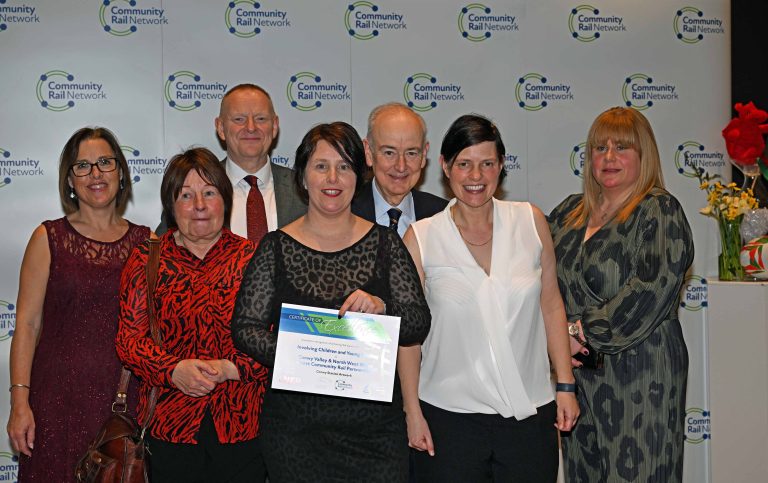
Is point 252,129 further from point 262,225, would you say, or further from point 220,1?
point 220,1

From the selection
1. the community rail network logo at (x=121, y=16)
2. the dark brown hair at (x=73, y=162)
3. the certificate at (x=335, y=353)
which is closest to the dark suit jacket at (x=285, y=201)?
the dark brown hair at (x=73, y=162)

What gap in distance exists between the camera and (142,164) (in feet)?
17.4

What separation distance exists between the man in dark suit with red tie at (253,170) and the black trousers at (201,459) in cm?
129

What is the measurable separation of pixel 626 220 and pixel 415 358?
4.10ft

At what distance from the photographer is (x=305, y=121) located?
18.0ft

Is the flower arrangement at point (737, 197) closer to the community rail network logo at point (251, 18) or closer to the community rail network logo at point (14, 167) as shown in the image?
the community rail network logo at point (251, 18)

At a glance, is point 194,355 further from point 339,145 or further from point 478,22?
point 478,22

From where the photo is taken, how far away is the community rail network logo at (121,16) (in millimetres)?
5215

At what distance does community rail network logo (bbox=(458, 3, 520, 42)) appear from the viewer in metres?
5.61

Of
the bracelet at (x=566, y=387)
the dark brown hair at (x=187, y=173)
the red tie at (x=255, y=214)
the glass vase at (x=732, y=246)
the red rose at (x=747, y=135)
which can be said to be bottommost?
the bracelet at (x=566, y=387)

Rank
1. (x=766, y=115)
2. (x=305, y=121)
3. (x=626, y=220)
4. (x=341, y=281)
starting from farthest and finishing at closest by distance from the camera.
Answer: (x=305, y=121) < (x=766, y=115) < (x=626, y=220) < (x=341, y=281)

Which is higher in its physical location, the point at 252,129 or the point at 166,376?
the point at 252,129

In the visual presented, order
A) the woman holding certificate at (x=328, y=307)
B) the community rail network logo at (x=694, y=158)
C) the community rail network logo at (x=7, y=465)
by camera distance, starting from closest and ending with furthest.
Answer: the woman holding certificate at (x=328, y=307), the community rail network logo at (x=7, y=465), the community rail network logo at (x=694, y=158)

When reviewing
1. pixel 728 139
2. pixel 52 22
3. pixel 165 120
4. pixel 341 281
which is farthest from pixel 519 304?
pixel 52 22
